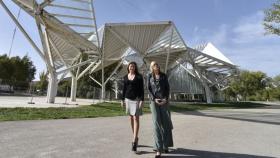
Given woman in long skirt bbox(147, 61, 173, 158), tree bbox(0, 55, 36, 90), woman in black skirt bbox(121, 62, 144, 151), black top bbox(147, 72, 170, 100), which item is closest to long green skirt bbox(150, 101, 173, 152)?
→ woman in long skirt bbox(147, 61, 173, 158)

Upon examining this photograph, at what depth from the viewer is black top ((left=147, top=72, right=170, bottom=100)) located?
19.4 feet

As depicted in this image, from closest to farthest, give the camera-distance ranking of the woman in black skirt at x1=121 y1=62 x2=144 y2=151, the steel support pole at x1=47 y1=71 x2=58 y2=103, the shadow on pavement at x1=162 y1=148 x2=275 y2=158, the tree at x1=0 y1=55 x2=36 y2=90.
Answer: the shadow on pavement at x1=162 y1=148 x2=275 y2=158 < the woman in black skirt at x1=121 y1=62 x2=144 y2=151 < the steel support pole at x1=47 y1=71 x2=58 y2=103 < the tree at x1=0 y1=55 x2=36 y2=90

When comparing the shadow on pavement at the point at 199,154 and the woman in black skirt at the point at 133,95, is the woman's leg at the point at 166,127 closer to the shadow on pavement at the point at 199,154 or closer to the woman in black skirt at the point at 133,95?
the shadow on pavement at the point at 199,154

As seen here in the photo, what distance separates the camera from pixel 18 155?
5000mm

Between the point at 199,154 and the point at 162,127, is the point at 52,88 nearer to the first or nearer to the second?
the point at 162,127

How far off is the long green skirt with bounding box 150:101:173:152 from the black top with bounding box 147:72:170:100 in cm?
17

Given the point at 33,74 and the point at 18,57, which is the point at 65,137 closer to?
the point at 18,57

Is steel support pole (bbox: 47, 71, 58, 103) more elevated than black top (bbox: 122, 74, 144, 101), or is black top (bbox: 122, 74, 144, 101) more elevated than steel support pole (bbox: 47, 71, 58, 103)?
steel support pole (bbox: 47, 71, 58, 103)

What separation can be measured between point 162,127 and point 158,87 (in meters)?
0.81

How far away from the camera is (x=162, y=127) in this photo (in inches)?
226

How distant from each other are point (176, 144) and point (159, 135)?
1.31 meters

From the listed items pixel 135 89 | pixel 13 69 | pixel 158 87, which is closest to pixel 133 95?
pixel 135 89

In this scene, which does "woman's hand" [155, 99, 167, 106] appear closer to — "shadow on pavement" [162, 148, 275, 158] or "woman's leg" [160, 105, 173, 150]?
"woman's leg" [160, 105, 173, 150]

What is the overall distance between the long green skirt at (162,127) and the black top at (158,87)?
0.17 metres
